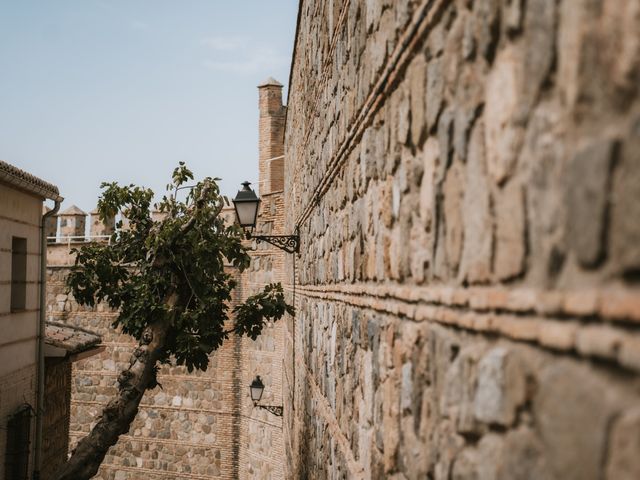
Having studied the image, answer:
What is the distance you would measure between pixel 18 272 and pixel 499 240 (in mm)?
8782

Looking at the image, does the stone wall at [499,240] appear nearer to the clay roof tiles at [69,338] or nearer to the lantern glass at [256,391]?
the clay roof tiles at [69,338]

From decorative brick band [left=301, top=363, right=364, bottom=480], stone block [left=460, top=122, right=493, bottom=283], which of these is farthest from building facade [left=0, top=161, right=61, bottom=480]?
stone block [left=460, top=122, right=493, bottom=283]

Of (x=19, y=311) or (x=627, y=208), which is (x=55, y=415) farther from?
(x=627, y=208)

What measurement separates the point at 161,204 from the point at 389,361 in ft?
23.0

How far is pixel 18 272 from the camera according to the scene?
924cm

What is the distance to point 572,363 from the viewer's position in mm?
1152

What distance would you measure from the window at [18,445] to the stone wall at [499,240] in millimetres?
6758

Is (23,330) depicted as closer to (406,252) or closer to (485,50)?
(406,252)

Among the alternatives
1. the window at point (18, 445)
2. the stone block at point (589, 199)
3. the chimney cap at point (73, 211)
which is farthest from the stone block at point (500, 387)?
the chimney cap at point (73, 211)

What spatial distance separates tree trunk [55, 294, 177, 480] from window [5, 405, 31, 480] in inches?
39.5

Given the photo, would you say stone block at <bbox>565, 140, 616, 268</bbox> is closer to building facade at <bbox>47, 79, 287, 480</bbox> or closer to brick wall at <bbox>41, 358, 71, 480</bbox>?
brick wall at <bbox>41, 358, 71, 480</bbox>

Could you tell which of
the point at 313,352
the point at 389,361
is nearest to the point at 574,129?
the point at 389,361

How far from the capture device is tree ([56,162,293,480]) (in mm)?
8102

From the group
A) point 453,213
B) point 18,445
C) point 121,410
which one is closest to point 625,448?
point 453,213
